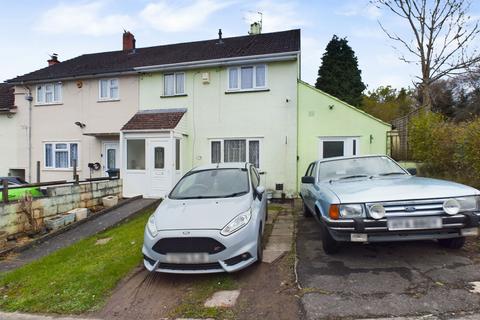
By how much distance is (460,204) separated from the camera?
12.9 ft

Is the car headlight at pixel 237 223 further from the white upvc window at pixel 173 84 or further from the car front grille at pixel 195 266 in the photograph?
the white upvc window at pixel 173 84

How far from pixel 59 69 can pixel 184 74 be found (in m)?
7.84

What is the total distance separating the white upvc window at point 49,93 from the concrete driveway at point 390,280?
47.4 ft

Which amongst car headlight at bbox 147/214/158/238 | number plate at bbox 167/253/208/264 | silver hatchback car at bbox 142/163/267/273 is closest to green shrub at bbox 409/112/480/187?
silver hatchback car at bbox 142/163/267/273

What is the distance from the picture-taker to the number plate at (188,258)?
161 inches

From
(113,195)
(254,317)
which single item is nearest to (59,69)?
(113,195)

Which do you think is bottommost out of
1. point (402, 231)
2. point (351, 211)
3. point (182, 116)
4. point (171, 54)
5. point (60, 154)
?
point (402, 231)

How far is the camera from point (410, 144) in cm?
1093

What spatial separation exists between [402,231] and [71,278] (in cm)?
499

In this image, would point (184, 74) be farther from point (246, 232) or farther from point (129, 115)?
point (246, 232)

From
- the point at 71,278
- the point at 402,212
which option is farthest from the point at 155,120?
the point at 402,212

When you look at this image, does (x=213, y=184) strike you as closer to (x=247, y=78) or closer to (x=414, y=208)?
(x=414, y=208)

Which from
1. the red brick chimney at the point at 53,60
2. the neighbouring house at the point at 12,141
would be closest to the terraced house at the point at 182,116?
the neighbouring house at the point at 12,141

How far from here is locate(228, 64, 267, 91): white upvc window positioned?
39.4 ft
